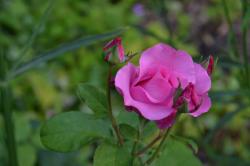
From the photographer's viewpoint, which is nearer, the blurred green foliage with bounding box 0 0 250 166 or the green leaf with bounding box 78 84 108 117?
the green leaf with bounding box 78 84 108 117

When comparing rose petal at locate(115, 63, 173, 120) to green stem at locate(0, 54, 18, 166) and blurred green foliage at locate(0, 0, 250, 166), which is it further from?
blurred green foliage at locate(0, 0, 250, 166)

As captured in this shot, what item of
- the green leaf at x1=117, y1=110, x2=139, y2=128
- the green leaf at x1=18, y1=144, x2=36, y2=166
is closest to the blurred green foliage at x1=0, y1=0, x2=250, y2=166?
the green leaf at x1=18, y1=144, x2=36, y2=166

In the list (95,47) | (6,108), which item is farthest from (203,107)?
(95,47)

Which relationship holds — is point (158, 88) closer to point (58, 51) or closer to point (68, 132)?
point (68, 132)

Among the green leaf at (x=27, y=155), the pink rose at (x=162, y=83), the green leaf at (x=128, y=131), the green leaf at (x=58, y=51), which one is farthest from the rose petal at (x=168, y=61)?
the green leaf at (x=27, y=155)

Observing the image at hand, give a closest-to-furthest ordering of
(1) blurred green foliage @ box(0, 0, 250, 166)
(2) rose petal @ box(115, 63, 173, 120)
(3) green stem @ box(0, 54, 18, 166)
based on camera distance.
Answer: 1. (2) rose petal @ box(115, 63, 173, 120)
2. (3) green stem @ box(0, 54, 18, 166)
3. (1) blurred green foliage @ box(0, 0, 250, 166)

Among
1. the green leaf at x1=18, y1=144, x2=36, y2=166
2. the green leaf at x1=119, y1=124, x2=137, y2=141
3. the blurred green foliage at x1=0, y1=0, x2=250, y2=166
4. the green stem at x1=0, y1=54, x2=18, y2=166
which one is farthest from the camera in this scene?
the blurred green foliage at x1=0, y1=0, x2=250, y2=166

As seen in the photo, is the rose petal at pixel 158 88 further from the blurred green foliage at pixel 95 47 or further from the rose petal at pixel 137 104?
the blurred green foliage at pixel 95 47
